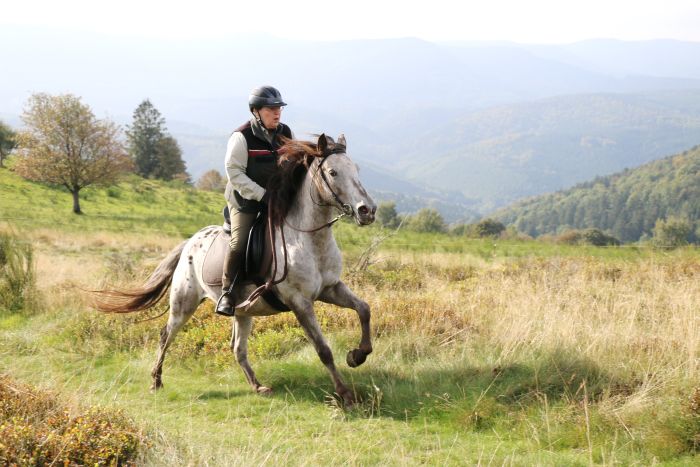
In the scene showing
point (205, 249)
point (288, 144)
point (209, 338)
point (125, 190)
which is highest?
point (288, 144)

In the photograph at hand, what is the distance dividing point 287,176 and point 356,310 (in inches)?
69.2

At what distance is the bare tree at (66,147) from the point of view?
127 feet

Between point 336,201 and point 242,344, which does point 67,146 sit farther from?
point 336,201

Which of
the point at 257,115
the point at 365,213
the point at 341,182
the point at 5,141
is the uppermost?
the point at 257,115

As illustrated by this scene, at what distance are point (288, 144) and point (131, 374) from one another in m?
4.42

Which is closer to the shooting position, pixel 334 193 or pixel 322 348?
pixel 334 193

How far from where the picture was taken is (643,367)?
6605 mm

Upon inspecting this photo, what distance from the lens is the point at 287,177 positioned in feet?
23.0

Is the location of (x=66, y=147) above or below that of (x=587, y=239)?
above

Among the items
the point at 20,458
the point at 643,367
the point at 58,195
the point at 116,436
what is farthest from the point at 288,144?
the point at 58,195

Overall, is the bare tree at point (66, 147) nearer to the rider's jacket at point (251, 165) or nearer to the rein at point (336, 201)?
the rider's jacket at point (251, 165)

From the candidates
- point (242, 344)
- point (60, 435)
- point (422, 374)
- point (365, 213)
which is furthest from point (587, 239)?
point (60, 435)

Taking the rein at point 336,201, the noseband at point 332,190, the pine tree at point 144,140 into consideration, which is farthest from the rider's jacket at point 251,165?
the pine tree at point 144,140

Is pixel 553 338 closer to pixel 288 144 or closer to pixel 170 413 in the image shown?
pixel 288 144
